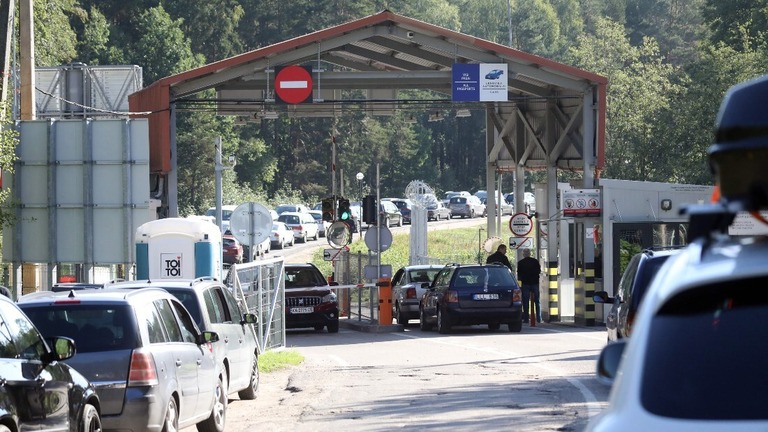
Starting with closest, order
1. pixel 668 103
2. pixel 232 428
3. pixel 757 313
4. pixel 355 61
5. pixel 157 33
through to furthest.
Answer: pixel 757 313
pixel 232 428
pixel 355 61
pixel 668 103
pixel 157 33

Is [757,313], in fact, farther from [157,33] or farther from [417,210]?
[157,33]

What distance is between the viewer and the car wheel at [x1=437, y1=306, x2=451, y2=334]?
29.9 meters

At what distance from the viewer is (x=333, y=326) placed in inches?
1272

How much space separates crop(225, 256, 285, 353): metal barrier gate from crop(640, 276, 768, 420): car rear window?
17.4 meters

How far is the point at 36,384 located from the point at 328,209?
1087 inches

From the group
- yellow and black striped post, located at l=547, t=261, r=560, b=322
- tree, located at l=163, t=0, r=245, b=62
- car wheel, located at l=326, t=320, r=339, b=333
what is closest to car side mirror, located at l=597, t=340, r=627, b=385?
car wheel, located at l=326, t=320, r=339, b=333

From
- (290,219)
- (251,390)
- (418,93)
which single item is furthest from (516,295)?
(418,93)

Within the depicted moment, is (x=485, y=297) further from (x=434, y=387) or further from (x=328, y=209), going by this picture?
(x=434, y=387)

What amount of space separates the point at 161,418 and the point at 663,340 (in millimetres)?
7439

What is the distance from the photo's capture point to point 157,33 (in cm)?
8162

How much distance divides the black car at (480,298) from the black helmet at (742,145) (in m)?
24.3

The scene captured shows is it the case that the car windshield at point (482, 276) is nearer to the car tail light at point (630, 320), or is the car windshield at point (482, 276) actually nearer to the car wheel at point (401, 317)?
the car wheel at point (401, 317)

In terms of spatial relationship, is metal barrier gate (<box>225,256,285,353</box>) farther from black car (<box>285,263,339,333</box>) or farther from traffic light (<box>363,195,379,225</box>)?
traffic light (<box>363,195,379,225</box>)

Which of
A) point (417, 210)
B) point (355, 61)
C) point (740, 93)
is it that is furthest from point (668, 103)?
point (740, 93)
